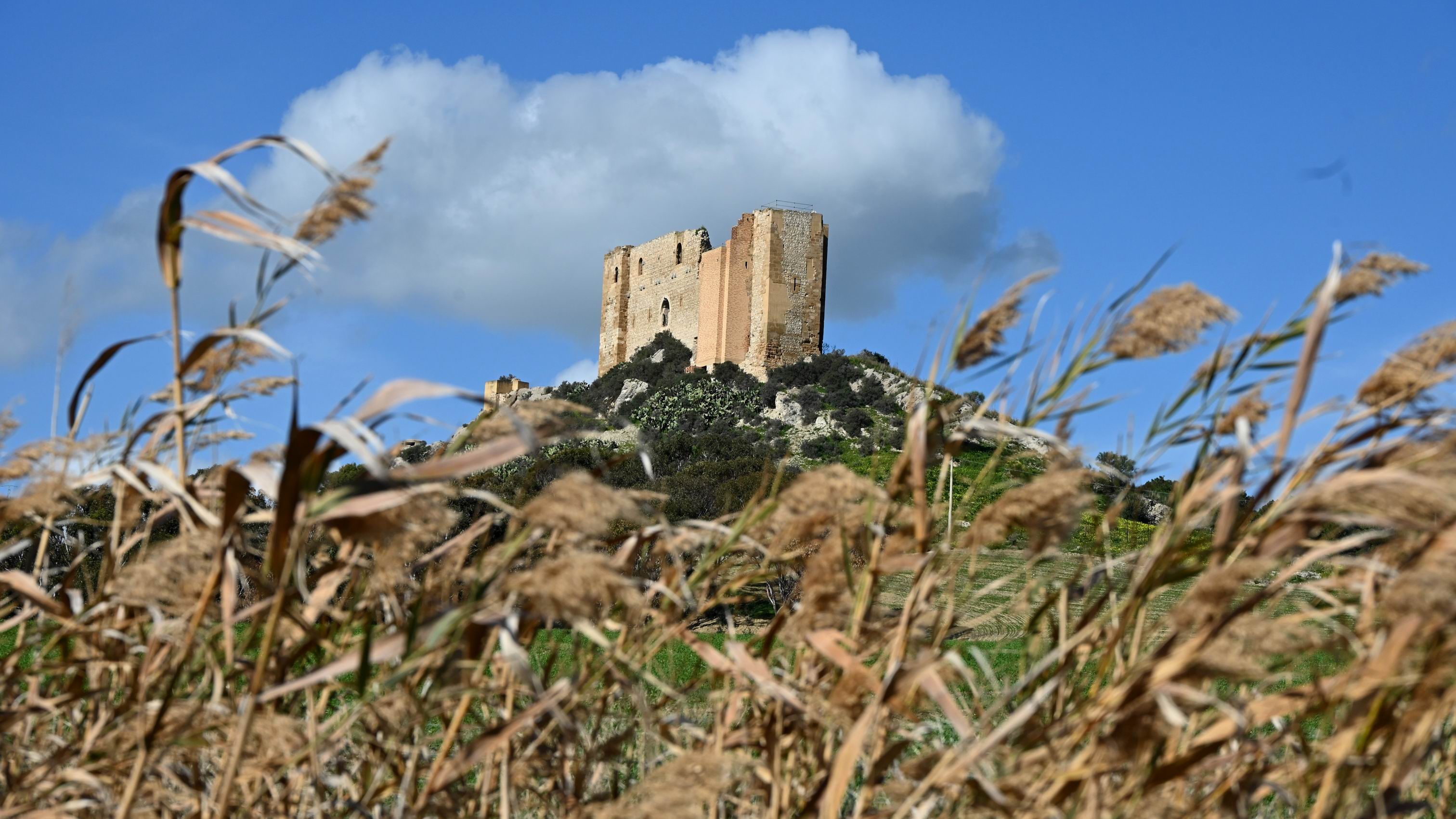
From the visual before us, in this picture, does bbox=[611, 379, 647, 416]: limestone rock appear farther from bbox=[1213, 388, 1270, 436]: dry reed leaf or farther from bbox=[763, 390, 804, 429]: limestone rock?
bbox=[1213, 388, 1270, 436]: dry reed leaf

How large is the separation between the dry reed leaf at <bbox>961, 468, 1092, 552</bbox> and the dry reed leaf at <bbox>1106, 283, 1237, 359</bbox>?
142 millimetres

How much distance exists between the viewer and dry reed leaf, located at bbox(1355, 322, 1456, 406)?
4.05 feet

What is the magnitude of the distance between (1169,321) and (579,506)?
613 mm

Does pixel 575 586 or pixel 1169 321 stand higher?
pixel 1169 321

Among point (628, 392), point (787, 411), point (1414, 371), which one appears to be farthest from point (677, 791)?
point (628, 392)

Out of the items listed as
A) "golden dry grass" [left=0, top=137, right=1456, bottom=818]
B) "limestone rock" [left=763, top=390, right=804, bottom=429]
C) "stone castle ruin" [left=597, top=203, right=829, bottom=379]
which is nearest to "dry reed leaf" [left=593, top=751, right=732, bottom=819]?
"golden dry grass" [left=0, top=137, right=1456, bottom=818]

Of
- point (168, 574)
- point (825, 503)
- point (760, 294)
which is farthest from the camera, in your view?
point (760, 294)

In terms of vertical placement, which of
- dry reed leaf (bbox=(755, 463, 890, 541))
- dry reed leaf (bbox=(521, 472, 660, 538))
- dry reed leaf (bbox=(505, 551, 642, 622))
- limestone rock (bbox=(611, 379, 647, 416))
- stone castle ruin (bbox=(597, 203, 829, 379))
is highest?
stone castle ruin (bbox=(597, 203, 829, 379))

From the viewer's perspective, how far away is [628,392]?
117ft

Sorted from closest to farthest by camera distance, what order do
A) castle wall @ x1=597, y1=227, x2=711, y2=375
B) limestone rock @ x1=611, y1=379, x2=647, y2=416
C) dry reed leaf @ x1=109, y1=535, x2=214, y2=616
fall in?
dry reed leaf @ x1=109, y1=535, x2=214, y2=616, limestone rock @ x1=611, y1=379, x2=647, y2=416, castle wall @ x1=597, y1=227, x2=711, y2=375

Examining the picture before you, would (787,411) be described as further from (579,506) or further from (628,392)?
(579,506)

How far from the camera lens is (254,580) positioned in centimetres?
159

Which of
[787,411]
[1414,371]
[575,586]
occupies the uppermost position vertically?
[787,411]

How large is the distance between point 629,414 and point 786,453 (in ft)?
105
